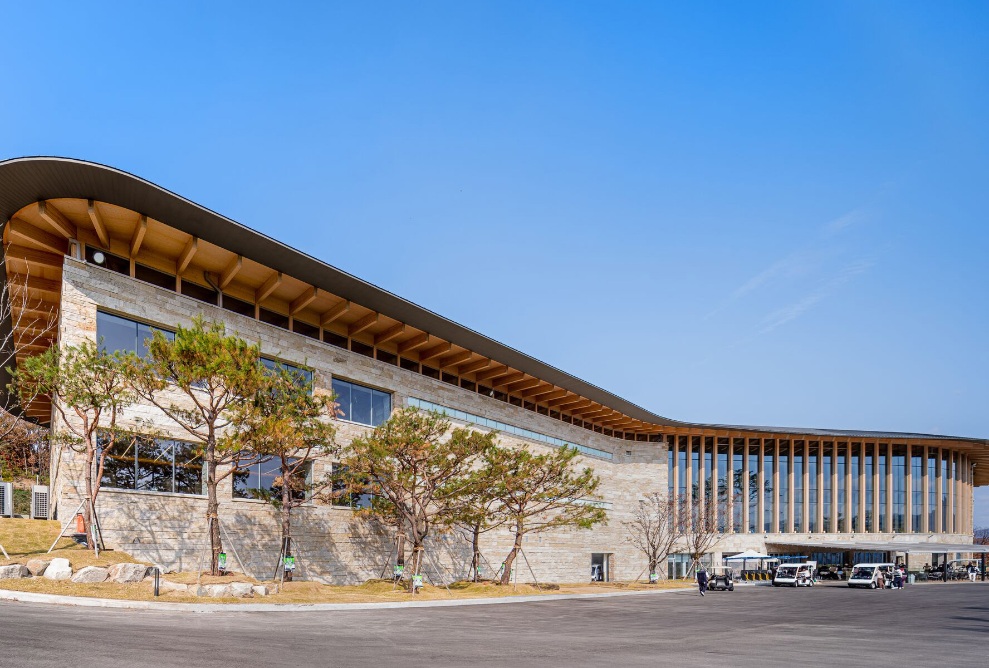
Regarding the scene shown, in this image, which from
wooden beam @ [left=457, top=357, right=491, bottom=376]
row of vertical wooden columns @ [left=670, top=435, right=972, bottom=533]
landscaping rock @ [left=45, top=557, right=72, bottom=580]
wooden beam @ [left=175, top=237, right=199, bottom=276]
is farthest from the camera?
row of vertical wooden columns @ [left=670, top=435, right=972, bottom=533]

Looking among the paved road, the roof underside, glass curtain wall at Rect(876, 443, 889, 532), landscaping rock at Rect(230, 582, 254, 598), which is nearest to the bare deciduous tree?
the roof underside

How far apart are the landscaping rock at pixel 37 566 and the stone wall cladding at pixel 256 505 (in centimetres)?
327

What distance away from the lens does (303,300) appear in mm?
34531

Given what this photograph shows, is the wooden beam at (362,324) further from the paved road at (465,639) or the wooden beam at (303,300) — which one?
the paved road at (465,639)

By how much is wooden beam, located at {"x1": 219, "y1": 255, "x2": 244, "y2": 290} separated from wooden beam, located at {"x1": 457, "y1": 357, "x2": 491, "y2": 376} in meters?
17.1

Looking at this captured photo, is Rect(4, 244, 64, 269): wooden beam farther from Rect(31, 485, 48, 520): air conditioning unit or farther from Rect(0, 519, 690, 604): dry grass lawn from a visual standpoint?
Rect(0, 519, 690, 604): dry grass lawn

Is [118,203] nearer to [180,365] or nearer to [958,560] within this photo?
[180,365]

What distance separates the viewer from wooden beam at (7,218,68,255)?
26.8m

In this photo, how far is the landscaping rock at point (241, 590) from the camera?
23016 millimetres

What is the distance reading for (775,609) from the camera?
31141mm

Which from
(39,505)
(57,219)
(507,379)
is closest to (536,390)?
(507,379)

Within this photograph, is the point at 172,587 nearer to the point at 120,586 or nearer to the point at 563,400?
the point at 120,586

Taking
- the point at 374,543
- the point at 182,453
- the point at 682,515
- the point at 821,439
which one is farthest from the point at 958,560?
the point at 182,453

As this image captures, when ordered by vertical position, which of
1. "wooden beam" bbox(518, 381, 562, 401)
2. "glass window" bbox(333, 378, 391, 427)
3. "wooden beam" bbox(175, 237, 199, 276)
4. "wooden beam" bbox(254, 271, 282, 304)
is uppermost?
"wooden beam" bbox(175, 237, 199, 276)
